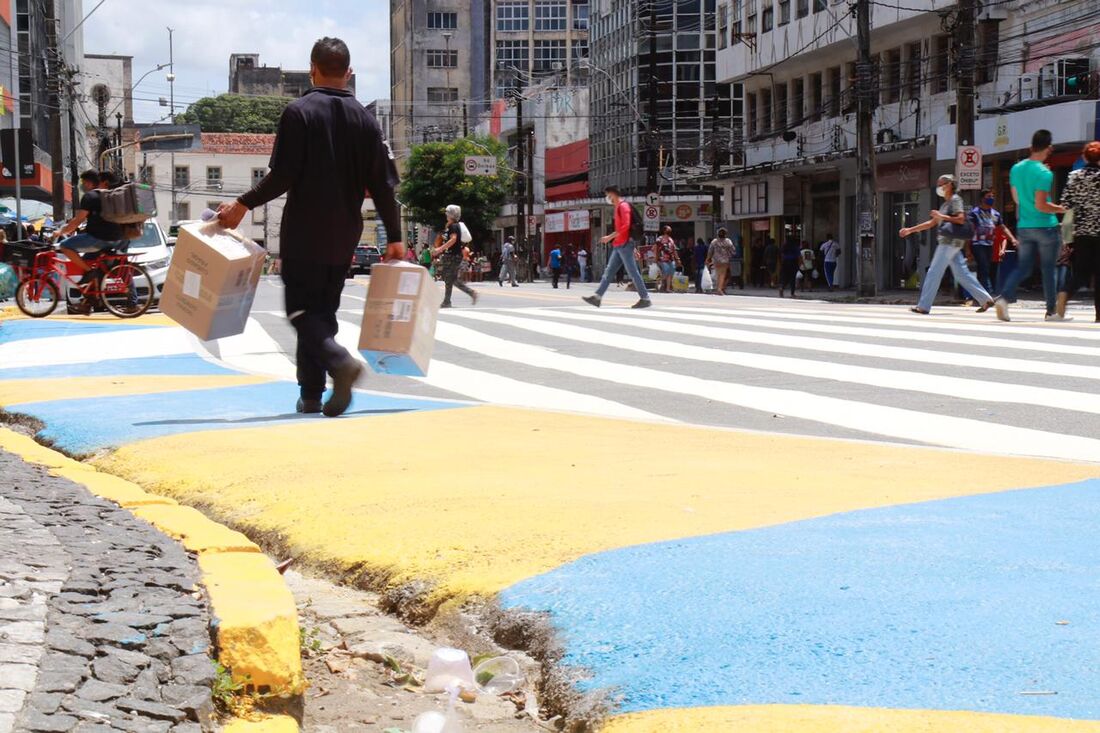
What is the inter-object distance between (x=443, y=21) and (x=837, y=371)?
387 feet

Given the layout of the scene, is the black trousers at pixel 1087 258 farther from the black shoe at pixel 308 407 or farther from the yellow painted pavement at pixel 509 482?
the black shoe at pixel 308 407

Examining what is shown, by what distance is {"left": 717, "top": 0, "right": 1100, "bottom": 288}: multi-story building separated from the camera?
31.5 meters

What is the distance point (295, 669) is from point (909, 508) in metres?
2.41

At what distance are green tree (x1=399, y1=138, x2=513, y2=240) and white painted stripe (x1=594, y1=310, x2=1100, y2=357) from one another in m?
69.8

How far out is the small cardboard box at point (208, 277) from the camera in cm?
657

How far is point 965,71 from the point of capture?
27500 millimetres

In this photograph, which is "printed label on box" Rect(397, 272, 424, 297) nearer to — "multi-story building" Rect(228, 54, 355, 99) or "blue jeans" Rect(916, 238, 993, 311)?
"blue jeans" Rect(916, 238, 993, 311)

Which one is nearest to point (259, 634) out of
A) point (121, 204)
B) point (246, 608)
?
point (246, 608)

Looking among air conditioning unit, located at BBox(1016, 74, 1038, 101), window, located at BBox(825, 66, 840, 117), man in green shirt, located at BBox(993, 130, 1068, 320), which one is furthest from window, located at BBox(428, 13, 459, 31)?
man in green shirt, located at BBox(993, 130, 1068, 320)

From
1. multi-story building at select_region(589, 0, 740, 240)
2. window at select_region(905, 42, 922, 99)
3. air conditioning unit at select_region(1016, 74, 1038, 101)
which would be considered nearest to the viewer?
air conditioning unit at select_region(1016, 74, 1038, 101)

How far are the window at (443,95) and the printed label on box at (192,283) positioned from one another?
392ft

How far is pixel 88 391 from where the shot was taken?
30.2ft

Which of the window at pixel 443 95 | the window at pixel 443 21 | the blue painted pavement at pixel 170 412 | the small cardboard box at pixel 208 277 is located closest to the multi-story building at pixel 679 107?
the blue painted pavement at pixel 170 412

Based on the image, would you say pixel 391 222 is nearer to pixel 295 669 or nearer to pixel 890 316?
pixel 295 669
